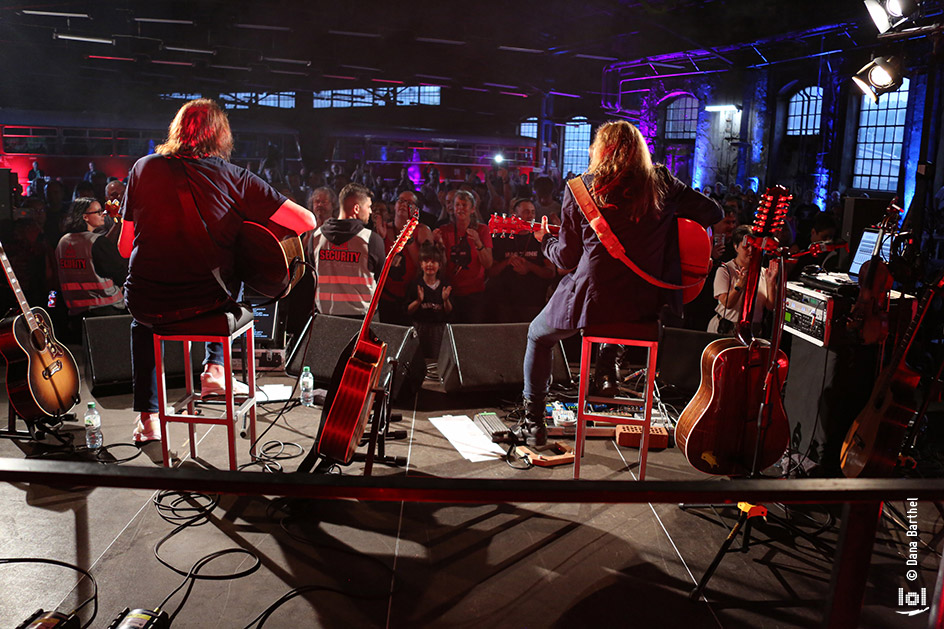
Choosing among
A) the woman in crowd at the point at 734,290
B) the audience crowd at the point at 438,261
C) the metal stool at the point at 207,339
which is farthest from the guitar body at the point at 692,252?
the metal stool at the point at 207,339

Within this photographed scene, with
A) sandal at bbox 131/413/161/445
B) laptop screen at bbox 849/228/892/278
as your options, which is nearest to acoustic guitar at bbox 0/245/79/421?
sandal at bbox 131/413/161/445

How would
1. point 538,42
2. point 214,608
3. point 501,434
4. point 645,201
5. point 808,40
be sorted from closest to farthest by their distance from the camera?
point 214,608, point 645,201, point 501,434, point 538,42, point 808,40

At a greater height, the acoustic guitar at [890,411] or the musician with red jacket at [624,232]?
the musician with red jacket at [624,232]

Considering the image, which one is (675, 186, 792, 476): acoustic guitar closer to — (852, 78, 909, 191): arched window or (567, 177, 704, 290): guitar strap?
(567, 177, 704, 290): guitar strap

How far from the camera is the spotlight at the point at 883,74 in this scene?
541cm

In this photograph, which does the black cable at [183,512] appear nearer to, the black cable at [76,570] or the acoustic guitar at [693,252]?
the black cable at [76,570]

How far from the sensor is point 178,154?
10.7 feet

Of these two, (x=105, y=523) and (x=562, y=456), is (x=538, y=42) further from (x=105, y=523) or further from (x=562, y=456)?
(x=105, y=523)

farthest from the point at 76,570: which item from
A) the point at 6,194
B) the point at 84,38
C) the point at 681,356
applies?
the point at 84,38

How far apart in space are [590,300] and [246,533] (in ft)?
6.59

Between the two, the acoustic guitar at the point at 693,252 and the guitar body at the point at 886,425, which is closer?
the guitar body at the point at 886,425

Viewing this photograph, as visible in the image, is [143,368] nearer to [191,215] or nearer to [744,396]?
[191,215]

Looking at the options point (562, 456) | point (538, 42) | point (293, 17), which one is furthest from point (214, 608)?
point (538, 42)

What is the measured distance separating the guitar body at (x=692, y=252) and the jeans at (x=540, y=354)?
26.9 inches
